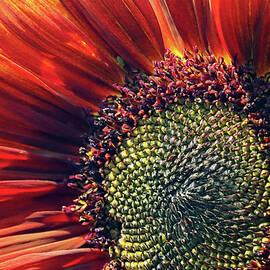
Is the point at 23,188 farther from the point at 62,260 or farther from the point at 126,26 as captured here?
the point at 126,26

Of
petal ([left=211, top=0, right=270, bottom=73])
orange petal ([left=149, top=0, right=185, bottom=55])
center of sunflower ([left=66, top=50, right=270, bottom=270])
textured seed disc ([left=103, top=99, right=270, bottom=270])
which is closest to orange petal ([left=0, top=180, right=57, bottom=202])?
center of sunflower ([left=66, top=50, right=270, bottom=270])

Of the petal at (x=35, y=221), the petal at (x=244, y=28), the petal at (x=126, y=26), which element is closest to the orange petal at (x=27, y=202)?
the petal at (x=35, y=221)

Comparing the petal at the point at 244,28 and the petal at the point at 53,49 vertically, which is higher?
the petal at the point at 53,49

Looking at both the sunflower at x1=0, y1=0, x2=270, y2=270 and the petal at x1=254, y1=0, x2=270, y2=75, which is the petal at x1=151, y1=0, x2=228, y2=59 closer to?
the sunflower at x1=0, y1=0, x2=270, y2=270

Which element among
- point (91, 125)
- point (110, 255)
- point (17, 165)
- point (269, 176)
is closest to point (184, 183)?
point (269, 176)

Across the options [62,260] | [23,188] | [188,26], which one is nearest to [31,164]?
[23,188]

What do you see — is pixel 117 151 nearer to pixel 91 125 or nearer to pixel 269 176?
pixel 91 125

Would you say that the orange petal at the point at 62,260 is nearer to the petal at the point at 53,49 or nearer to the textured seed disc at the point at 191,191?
the textured seed disc at the point at 191,191
